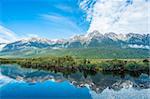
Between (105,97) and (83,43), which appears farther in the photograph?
(83,43)

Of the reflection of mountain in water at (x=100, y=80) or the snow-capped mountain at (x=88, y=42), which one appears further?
the snow-capped mountain at (x=88, y=42)

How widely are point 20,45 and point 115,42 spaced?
27.8 m

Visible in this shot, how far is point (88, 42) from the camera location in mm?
94000

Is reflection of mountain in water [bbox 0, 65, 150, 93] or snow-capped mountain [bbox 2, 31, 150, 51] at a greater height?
snow-capped mountain [bbox 2, 31, 150, 51]

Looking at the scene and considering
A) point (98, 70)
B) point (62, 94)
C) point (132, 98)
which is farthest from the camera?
point (98, 70)

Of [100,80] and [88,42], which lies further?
[88,42]

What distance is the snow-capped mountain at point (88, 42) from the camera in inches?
3605

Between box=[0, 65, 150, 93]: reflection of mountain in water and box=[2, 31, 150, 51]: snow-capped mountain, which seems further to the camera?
box=[2, 31, 150, 51]: snow-capped mountain

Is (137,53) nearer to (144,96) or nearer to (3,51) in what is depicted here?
(3,51)

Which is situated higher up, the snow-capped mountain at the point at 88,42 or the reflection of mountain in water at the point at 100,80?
the snow-capped mountain at the point at 88,42

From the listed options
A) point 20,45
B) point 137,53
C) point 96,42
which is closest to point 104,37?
point 96,42

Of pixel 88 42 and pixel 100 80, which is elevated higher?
pixel 88 42

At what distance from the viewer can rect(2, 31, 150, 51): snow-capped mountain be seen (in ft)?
300

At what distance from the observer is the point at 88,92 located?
11.6 metres
